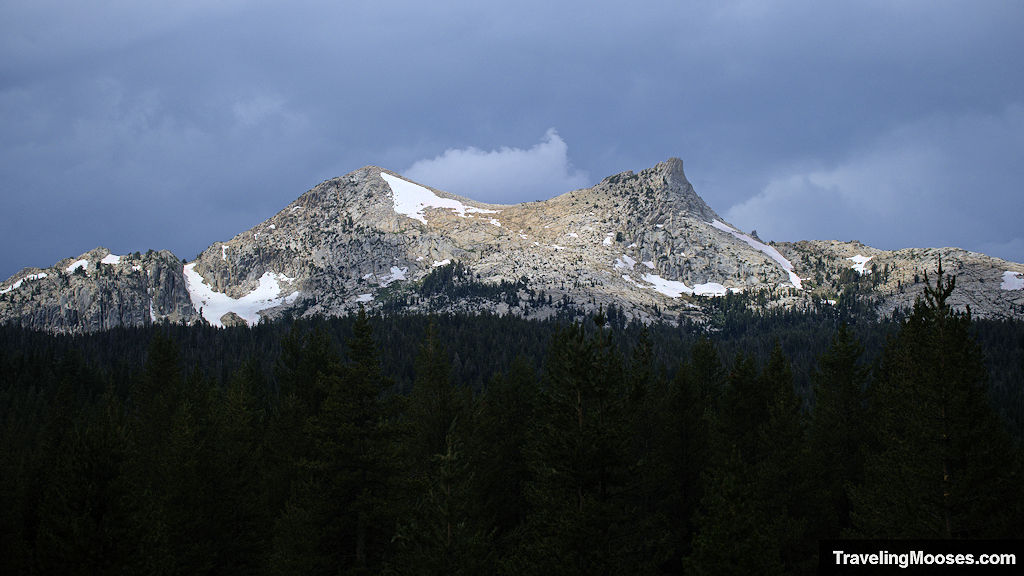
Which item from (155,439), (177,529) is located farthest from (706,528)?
(155,439)

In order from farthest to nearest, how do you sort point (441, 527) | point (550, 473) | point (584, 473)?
point (584, 473), point (550, 473), point (441, 527)

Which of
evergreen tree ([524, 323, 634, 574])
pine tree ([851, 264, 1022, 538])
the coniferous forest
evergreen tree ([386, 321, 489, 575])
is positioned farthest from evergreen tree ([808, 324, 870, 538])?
evergreen tree ([386, 321, 489, 575])

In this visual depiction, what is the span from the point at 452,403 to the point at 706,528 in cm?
2218

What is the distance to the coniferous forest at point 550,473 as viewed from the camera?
25641 mm

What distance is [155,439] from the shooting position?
53500mm

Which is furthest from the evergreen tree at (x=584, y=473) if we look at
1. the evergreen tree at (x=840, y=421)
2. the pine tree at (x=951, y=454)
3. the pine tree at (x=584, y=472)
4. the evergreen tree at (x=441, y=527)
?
the evergreen tree at (x=840, y=421)

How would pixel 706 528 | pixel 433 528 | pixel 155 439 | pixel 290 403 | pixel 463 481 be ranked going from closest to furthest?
pixel 706 528, pixel 433 528, pixel 463 481, pixel 290 403, pixel 155 439

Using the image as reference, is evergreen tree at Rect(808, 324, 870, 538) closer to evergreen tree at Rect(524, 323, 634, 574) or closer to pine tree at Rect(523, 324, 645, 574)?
pine tree at Rect(523, 324, 645, 574)

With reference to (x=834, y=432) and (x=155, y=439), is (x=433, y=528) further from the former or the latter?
(x=155, y=439)

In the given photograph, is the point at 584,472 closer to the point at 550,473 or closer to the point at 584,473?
the point at 584,473

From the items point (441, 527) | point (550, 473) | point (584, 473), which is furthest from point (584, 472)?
point (441, 527)

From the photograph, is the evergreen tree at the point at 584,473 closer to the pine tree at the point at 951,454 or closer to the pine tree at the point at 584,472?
the pine tree at the point at 584,472

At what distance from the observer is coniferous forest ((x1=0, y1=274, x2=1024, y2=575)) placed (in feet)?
84.1

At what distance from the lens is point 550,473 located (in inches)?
1128
